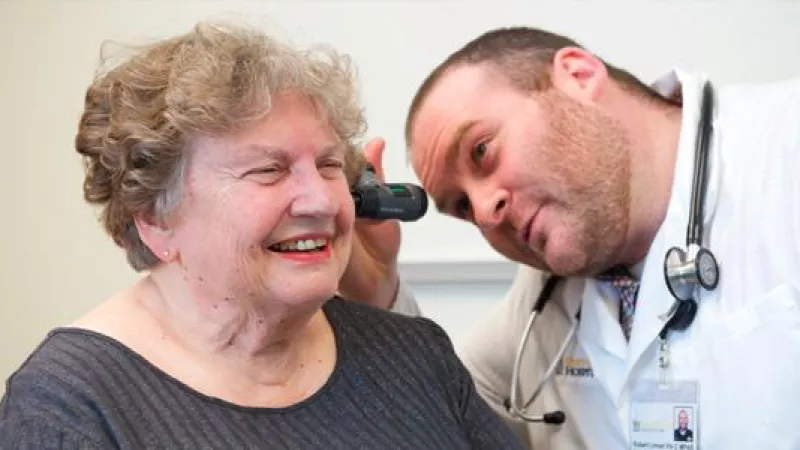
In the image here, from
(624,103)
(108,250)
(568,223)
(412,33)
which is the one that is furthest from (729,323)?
(108,250)

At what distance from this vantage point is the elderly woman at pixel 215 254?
3.26 ft

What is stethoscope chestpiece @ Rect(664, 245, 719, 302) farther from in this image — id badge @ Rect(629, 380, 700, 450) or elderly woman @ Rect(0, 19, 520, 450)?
elderly woman @ Rect(0, 19, 520, 450)

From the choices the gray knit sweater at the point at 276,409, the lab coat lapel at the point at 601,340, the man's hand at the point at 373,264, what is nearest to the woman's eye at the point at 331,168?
the gray knit sweater at the point at 276,409

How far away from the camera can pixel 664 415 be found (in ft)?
4.38

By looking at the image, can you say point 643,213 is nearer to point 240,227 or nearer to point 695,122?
point 695,122

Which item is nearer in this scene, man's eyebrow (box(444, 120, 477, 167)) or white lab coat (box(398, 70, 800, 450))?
white lab coat (box(398, 70, 800, 450))

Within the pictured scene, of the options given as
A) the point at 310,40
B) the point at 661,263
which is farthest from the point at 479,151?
the point at 310,40

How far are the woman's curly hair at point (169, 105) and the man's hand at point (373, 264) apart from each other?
41 centimetres

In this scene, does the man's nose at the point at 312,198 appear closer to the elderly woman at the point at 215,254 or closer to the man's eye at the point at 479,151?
the elderly woman at the point at 215,254

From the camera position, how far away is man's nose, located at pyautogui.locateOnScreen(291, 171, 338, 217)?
3.41 feet

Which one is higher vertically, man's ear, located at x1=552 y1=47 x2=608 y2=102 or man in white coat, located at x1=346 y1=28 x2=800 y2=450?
man's ear, located at x1=552 y1=47 x2=608 y2=102

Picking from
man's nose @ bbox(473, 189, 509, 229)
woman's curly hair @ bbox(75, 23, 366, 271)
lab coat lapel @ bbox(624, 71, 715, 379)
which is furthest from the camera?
man's nose @ bbox(473, 189, 509, 229)

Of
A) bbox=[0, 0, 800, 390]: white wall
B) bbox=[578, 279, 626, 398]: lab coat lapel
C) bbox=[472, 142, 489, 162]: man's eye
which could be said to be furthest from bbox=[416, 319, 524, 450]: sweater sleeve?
bbox=[0, 0, 800, 390]: white wall

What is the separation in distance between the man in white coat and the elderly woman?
393mm
